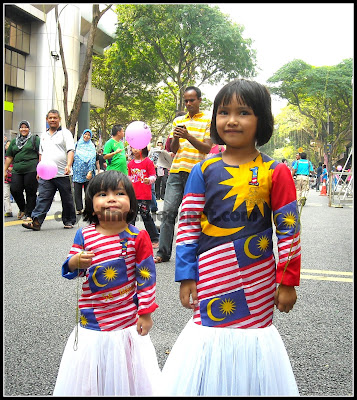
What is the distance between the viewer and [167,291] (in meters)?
4.65

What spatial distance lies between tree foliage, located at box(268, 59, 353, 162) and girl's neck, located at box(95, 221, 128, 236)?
18.3 meters

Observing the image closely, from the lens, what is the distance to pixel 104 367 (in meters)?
2.23

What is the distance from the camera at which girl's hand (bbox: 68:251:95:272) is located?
2207mm

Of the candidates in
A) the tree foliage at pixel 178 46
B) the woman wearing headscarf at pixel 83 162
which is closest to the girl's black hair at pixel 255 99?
the woman wearing headscarf at pixel 83 162

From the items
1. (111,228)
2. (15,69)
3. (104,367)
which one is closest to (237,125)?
(111,228)

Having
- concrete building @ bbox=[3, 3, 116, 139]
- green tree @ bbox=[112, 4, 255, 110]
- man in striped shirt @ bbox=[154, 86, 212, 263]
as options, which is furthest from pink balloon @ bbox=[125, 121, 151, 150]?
concrete building @ bbox=[3, 3, 116, 139]

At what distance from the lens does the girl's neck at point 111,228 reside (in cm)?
233

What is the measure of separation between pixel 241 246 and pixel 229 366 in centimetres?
43

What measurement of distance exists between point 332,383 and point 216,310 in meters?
1.06

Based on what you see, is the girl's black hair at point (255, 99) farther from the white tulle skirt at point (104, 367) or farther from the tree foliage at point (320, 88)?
the tree foliage at point (320, 88)

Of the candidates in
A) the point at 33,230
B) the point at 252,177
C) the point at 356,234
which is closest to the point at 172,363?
the point at 252,177

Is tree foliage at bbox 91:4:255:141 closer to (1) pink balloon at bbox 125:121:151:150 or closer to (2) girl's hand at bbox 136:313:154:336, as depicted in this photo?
(1) pink balloon at bbox 125:121:151:150

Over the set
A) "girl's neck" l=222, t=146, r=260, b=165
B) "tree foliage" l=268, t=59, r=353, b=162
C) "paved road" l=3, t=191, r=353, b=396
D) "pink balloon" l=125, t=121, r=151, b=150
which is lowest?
"paved road" l=3, t=191, r=353, b=396

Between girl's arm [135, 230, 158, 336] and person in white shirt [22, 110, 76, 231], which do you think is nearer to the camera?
girl's arm [135, 230, 158, 336]
